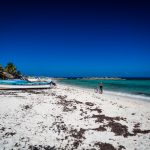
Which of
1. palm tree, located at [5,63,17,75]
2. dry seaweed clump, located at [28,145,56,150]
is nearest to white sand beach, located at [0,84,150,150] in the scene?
dry seaweed clump, located at [28,145,56,150]

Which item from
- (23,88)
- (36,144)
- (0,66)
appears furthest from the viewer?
(0,66)

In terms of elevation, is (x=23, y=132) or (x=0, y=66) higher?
(x=0, y=66)

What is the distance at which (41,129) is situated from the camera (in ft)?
29.5

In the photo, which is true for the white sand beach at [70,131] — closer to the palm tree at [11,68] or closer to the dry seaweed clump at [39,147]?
the dry seaweed clump at [39,147]

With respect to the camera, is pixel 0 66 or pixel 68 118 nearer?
pixel 68 118

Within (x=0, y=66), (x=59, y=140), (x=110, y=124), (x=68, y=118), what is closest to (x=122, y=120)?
(x=110, y=124)

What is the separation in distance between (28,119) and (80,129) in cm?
308

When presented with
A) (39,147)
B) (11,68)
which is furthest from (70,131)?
(11,68)

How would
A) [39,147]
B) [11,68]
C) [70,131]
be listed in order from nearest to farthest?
1. [39,147]
2. [70,131]
3. [11,68]

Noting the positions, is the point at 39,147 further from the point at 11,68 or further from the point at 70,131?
the point at 11,68

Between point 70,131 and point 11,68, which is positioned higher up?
point 11,68

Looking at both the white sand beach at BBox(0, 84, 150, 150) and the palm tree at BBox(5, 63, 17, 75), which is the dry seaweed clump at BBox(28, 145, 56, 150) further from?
the palm tree at BBox(5, 63, 17, 75)

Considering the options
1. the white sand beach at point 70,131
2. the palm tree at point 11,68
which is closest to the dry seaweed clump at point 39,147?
the white sand beach at point 70,131

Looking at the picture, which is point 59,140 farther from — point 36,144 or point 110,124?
point 110,124
